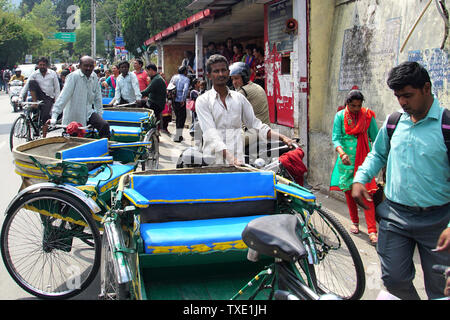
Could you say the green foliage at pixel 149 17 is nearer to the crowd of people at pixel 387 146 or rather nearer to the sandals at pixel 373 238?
the crowd of people at pixel 387 146

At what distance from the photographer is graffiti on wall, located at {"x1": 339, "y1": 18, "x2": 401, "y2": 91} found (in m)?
6.14

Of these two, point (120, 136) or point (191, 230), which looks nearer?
point (191, 230)

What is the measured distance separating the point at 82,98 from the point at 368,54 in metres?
4.11

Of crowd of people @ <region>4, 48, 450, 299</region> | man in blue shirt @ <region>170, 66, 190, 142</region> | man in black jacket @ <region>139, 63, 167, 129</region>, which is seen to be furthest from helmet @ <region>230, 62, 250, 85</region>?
man in blue shirt @ <region>170, 66, 190, 142</region>

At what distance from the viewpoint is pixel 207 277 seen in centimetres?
333

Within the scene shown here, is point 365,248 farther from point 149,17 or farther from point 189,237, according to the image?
point 149,17

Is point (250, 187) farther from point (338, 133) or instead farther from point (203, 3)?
point (203, 3)

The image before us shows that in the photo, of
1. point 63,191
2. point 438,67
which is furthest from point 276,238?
point 438,67

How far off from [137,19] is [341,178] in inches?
1182

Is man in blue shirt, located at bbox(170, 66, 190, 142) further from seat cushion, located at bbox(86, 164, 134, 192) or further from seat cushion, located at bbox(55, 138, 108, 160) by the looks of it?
seat cushion, located at bbox(86, 164, 134, 192)

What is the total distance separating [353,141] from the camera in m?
5.31

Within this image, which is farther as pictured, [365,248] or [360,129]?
[360,129]

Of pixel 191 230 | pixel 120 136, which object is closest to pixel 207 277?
pixel 191 230

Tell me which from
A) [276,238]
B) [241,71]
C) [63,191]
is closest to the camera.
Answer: [276,238]
